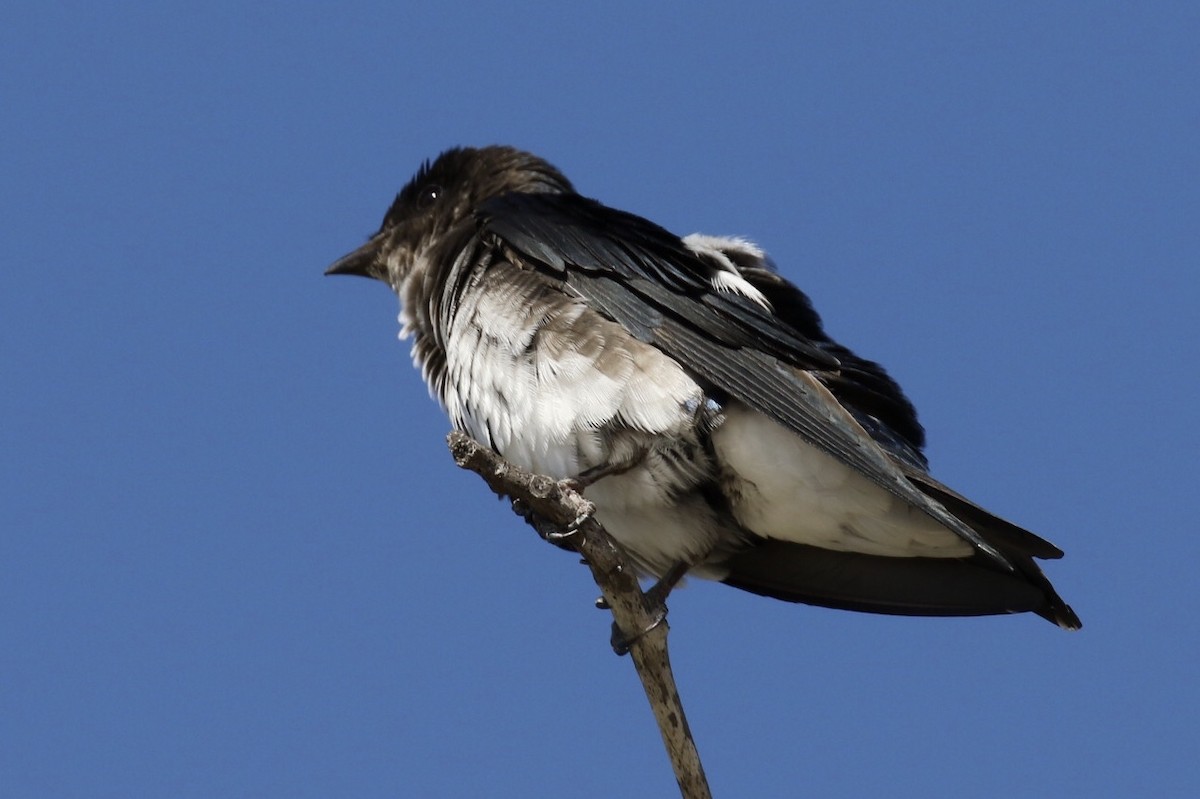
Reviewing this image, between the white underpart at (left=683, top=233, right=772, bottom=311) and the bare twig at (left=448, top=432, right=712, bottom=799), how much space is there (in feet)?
3.91

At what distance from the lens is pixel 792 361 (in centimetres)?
604

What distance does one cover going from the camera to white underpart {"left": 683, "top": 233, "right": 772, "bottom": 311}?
249 inches

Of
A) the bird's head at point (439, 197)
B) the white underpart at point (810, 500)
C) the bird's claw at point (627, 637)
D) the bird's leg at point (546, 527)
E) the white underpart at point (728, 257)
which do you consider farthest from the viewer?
the bird's head at point (439, 197)

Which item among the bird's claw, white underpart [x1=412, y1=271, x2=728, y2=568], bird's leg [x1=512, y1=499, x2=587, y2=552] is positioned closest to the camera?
bird's leg [x1=512, y1=499, x2=587, y2=552]

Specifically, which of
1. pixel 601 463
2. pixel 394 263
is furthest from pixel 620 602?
pixel 394 263

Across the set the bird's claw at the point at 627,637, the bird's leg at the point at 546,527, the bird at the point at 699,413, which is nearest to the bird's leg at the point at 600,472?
the bird at the point at 699,413

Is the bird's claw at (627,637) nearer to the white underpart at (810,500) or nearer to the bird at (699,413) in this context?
the bird at (699,413)

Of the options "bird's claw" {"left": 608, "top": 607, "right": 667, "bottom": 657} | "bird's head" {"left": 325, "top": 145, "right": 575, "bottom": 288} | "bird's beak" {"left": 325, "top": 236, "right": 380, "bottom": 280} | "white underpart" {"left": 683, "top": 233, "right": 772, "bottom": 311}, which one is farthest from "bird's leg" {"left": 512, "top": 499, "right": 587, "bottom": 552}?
"bird's beak" {"left": 325, "top": 236, "right": 380, "bottom": 280}

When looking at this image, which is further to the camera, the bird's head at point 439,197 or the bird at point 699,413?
the bird's head at point 439,197

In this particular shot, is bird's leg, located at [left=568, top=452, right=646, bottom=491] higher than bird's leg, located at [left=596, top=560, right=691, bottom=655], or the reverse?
bird's leg, located at [left=568, top=452, right=646, bottom=491]

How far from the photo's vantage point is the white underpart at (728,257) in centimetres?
632

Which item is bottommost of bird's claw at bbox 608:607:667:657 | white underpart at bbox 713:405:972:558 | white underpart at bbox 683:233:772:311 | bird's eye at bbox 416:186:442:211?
bird's claw at bbox 608:607:667:657

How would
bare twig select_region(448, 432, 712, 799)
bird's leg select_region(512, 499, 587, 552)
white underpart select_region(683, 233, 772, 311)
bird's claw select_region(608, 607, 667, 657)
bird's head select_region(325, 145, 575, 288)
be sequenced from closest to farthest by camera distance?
bare twig select_region(448, 432, 712, 799)
bird's leg select_region(512, 499, 587, 552)
bird's claw select_region(608, 607, 667, 657)
white underpart select_region(683, 233, 772, 311)
bird's head select_region(325, 145, 575, 288)

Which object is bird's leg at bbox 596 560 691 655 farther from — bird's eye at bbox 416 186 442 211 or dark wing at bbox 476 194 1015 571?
bird's eye at bbox 416 186 442 211
